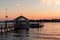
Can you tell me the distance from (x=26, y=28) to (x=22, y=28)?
120 centimetres

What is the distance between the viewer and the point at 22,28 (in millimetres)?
53469

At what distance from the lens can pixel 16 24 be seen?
5247cm

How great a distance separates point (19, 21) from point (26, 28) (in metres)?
2.68

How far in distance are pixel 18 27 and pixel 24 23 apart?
222 cm

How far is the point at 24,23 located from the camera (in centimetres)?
5425

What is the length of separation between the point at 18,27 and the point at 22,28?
1157 millimetres

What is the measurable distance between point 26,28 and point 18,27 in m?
2.34

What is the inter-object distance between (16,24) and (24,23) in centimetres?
273

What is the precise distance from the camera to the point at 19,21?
5419 centimetres

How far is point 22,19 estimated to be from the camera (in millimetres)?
53844

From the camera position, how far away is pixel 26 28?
2127 inches

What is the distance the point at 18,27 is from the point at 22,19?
2.49 meters

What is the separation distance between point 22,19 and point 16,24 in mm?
2437
